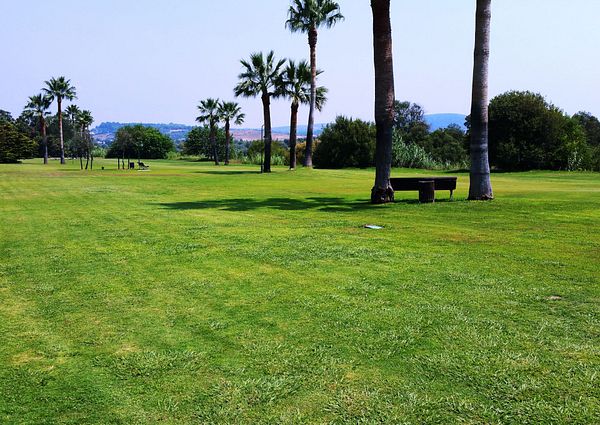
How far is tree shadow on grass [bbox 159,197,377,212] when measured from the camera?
1638 centimetres

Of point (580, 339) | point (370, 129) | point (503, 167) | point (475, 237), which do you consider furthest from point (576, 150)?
point (580, 339)

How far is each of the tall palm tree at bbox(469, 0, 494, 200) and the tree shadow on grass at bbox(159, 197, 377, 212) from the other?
342cm

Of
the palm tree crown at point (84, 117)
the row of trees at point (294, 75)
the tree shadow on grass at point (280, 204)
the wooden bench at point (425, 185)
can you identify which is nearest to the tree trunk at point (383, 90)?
the wooden bench at point (425, 185)

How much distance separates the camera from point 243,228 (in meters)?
12.2

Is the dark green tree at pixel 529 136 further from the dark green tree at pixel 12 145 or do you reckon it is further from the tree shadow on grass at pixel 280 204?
the dark green tree at pixel 12 145

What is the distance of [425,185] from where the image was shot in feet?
55.1

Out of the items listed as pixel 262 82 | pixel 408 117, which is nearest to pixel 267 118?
pixel 262 82

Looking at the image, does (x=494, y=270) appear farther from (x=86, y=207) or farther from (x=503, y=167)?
(x=503, y=167)

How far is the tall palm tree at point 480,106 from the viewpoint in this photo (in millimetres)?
16734

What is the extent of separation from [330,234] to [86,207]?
30.3 ft

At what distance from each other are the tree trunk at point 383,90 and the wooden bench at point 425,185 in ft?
1.88

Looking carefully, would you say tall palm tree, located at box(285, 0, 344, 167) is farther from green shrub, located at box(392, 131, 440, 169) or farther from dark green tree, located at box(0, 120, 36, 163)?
dark green tree, located at box(0, 120, 36, 163)

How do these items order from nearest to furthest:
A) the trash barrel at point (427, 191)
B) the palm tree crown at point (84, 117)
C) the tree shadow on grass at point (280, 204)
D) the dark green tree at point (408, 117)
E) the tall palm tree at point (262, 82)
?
the tree shadow on grass at point (280, 204) → the trash barrel at point (427, 191) → the tall palm tree at point (262, 82) → the palm tree crown at point (84, 117) → the dark green tree at point (408, 117)

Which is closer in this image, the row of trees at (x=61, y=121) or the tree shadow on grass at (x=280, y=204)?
the tree shadow on grass at (x=280, y=204)
